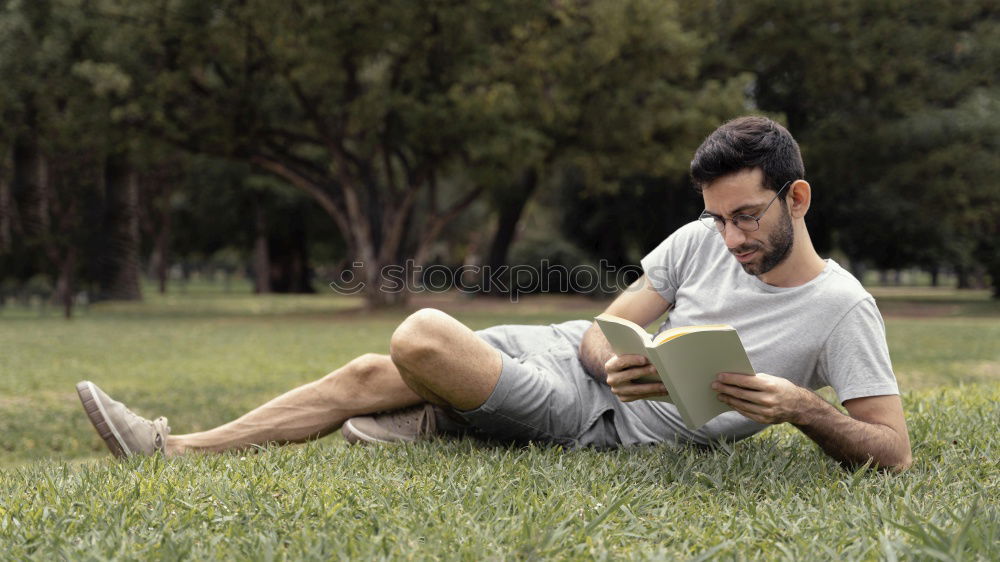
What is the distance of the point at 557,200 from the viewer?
33938mm

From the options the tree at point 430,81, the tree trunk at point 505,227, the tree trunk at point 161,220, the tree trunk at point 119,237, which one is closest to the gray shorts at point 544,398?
the tree at point 430,81

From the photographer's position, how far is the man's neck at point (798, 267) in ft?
10.6

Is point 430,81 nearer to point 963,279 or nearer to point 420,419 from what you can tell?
point 420,419

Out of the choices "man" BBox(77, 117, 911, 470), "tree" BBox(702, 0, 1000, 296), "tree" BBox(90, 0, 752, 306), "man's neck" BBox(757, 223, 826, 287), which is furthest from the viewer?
"tree" BBox(702, 0, 1000, 296)

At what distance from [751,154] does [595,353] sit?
1039 mm

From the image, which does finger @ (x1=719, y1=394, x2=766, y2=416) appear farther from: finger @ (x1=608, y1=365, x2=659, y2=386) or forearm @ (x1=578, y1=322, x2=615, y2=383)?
forearm @ (x1=578, y1=322, x2=615, y2=383)

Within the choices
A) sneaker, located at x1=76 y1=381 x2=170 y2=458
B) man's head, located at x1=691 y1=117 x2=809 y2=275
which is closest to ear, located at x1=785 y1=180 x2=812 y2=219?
man's head, located at x1=691 y1=117 x2=809 y2=275

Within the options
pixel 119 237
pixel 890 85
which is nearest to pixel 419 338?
pixel 890 85

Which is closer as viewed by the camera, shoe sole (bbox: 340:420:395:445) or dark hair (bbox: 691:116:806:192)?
dark hair (bbox: 691:116:806:192)

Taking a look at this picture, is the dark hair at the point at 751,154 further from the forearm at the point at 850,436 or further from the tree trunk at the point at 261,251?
the tree trunk at the point at 261,251

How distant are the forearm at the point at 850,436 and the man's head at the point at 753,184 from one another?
0.57 metres

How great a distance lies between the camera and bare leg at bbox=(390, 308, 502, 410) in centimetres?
329

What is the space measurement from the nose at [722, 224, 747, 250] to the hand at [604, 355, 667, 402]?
542 millimetres

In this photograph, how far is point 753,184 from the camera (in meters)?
3.08
